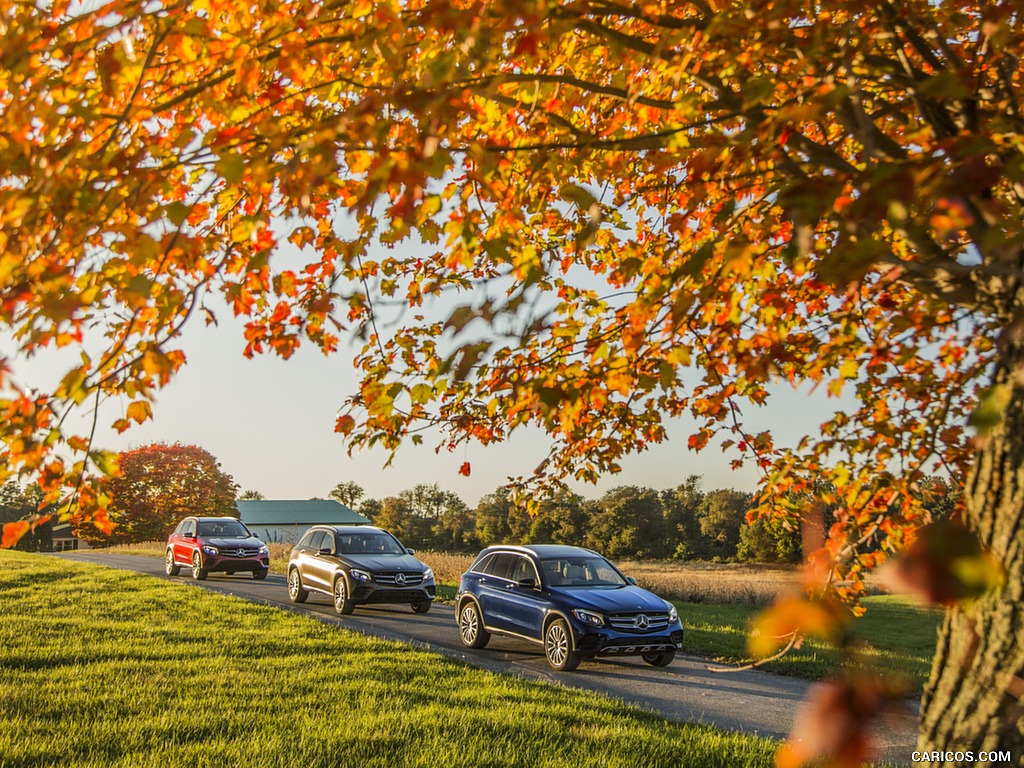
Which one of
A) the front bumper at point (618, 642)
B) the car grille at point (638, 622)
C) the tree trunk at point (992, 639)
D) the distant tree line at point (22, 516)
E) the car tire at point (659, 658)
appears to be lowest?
the distant tree line at point (22, 516)

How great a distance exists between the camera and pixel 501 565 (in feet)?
43.2

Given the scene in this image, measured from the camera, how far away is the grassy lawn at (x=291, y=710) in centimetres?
628

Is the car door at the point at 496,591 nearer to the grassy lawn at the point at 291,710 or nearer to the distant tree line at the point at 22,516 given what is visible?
the grassy lawn at the point at 291,710

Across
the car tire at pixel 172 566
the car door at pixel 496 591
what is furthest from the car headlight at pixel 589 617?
the car tire at pixel 172 566

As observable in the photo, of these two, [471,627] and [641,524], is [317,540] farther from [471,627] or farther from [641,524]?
[641,524]

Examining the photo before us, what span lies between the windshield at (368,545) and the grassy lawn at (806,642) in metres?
6.32

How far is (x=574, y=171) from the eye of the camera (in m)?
5.19

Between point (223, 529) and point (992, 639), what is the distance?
941 inches

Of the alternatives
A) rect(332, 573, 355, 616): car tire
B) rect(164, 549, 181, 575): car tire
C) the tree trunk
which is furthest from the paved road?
rect(164, 549, 181, 575): car tire

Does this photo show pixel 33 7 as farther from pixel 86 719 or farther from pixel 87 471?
pixel 86 719

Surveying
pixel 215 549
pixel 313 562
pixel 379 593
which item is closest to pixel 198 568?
pixel 215 549

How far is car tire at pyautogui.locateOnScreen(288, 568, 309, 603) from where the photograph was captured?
17.9 metres

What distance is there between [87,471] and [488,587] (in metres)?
9.11

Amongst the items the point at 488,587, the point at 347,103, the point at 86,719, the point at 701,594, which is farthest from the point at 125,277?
the point at 701,594
